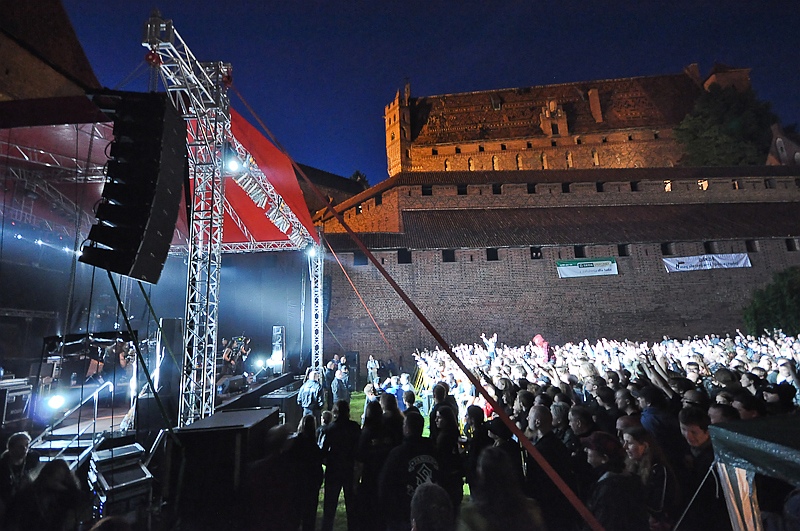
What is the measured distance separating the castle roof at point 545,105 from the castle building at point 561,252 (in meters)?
15.0

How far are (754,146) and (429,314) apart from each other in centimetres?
3415

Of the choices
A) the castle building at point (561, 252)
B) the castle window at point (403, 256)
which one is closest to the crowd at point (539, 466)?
the castle building at point (561, 252)

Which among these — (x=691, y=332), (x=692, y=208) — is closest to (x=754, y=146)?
(x=692, y=208)

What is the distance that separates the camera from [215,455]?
3.18m

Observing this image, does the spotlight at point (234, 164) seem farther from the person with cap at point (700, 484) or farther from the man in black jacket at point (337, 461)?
the person with cap at point (700, 484)

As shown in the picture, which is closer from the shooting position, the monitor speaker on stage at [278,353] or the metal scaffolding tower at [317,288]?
the metal scaffolding tower at [317,288]

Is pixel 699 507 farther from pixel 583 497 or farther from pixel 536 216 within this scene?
pixel 536 216

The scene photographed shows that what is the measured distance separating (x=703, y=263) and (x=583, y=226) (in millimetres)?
6219

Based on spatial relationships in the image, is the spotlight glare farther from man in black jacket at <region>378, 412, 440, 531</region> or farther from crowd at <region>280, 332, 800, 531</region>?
man in black jacket at <region>378, 412, 440, 531</region>

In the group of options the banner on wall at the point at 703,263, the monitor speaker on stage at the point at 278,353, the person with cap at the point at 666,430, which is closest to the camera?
the person with cap at the point at 666,430

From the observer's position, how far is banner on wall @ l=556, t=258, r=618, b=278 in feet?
69.5

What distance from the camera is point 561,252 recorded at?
21.5 meters

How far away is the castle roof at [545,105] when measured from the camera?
39.7 metres

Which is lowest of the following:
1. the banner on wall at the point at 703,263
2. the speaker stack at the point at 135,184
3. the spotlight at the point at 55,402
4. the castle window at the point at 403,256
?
the spotlight at the point at 55,402
